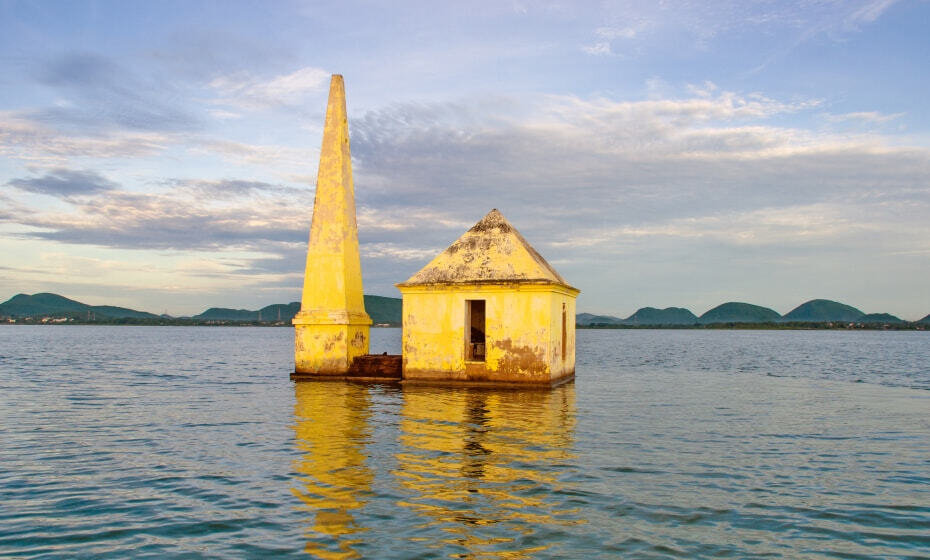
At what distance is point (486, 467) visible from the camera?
10148mm

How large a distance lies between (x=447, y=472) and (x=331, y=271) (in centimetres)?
1370

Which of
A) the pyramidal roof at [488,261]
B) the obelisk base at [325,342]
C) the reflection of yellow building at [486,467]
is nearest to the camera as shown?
the reflection of yellow building at [486,467]

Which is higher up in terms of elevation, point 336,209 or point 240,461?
point 336,209

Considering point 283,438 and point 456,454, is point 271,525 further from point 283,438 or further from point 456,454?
point 283,438

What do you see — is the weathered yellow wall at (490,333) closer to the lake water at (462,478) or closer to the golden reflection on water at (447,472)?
the lake water at (462,478)

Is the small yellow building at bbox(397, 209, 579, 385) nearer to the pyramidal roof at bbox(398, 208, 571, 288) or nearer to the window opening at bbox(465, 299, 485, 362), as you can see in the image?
the pyramidal roof at bbox(398, 208, 571, 288)

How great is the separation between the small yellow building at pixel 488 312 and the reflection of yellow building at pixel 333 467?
11.5 feet

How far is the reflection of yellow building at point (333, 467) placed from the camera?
7020mm

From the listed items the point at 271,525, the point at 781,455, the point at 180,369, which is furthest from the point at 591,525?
the point at 180,369

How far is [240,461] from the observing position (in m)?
10.7

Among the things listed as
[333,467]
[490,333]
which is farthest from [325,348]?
[333,467]

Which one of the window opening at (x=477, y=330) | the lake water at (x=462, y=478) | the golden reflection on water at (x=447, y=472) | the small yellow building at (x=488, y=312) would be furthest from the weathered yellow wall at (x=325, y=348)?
the golden reflection on water at (x=447, y=472)

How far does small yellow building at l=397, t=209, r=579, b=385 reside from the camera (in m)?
20.2

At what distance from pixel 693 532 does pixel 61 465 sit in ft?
30.4
